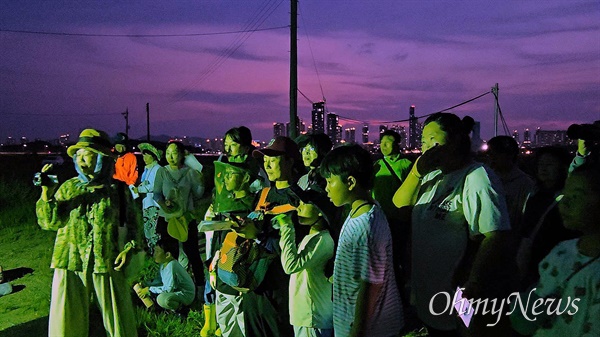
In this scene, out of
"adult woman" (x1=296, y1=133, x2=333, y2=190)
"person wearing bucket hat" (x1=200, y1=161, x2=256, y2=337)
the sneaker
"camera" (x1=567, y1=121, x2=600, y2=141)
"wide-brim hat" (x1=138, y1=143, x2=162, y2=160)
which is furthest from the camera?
"wide-brim hat" (x1=138, y1=143, x2=162, y2=160)

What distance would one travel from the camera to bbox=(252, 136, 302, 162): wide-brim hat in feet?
11.6

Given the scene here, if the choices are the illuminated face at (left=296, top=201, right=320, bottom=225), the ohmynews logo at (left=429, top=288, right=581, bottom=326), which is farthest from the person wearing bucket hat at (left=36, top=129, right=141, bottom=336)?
the ohmynews logo at (left=429, top=288, right=581, bottom=326)

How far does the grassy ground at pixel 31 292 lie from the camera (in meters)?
4.71

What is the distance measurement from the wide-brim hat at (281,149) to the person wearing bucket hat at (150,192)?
311 centimetres

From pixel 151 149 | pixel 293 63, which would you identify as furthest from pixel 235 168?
pixel 293 63

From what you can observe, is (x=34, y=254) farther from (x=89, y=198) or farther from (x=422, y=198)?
(x=422, y=198)

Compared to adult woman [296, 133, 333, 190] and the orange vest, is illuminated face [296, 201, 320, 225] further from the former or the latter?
the orange vest

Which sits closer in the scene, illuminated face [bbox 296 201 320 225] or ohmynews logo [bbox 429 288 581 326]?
ohmynews logo [bbox 429 288 581 326]

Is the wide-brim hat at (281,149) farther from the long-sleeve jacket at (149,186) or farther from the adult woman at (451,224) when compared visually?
the long-sleeve jacket at (149,186)

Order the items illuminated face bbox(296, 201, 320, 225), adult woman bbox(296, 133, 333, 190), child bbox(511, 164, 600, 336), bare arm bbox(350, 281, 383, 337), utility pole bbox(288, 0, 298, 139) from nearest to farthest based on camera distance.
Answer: child bbox(511, 164, 600, 336) → bare arm bbox(350, 281, 383, 337) → illuminated face bbox(296, 201, 320, 225) → adult woman bbox(296, 133, 333, 190) → utility pole bbox(288, 0, 298, 139)

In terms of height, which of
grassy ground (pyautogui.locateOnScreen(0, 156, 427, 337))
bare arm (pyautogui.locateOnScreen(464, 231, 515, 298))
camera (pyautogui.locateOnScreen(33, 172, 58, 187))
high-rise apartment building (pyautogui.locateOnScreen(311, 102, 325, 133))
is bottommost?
grassy ground (pyautogui.locateOnScreen(0, 156, 427, 337))

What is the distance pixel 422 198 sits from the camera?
2.87m

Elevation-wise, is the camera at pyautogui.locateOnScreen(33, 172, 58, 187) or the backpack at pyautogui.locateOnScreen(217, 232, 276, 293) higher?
the camera at pyautogui.locateOnScreen(33, 172, 58, 187)

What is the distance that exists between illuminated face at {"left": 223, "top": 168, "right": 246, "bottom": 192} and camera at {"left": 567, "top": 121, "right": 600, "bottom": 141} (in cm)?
261
